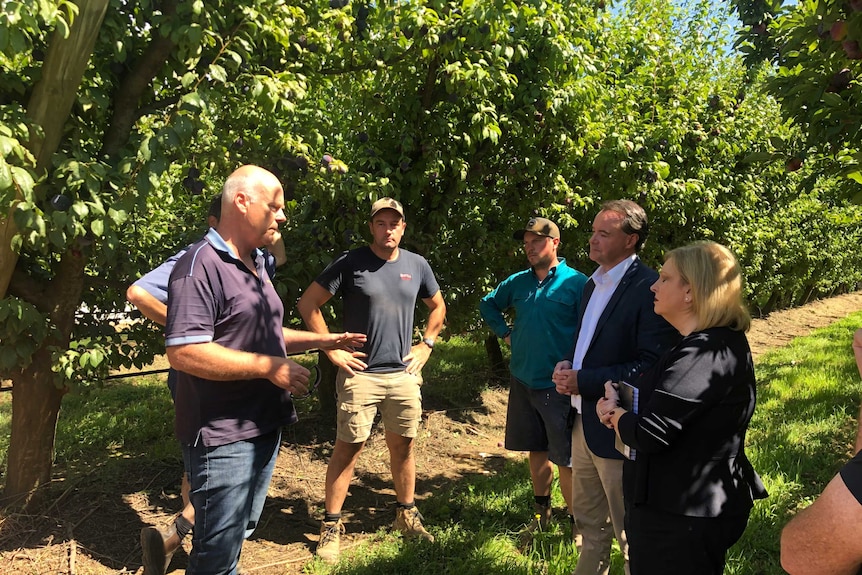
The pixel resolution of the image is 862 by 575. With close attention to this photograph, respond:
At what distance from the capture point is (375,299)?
11.4 feet

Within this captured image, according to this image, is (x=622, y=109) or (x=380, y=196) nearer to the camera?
(x=380, y=196)

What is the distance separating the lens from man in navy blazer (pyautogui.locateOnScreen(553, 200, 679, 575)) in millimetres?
2689

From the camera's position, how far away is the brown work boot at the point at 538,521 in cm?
369

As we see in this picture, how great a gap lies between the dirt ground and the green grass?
Answer: 0.27m

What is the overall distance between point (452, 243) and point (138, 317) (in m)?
2.79

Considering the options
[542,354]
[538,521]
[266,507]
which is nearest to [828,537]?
[542,354]

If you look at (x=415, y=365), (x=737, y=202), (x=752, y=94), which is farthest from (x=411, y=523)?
(x=752, y=94)

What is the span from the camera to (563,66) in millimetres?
4719

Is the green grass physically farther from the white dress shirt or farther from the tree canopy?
the white dress shirt

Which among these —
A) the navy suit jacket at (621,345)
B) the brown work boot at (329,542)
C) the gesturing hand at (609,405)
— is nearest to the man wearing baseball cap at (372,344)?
the brown work boot at (329,542)

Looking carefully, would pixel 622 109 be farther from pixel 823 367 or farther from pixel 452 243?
pixel 823 367

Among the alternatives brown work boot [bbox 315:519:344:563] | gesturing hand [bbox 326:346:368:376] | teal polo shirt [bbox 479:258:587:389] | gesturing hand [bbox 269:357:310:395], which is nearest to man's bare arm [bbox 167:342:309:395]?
gesturing hand [bbox 269:357:310:395]

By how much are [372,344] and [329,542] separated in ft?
3.77

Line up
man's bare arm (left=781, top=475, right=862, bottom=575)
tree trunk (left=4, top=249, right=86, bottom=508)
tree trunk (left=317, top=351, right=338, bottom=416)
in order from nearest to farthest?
1. man's bare arm (left=781, top=475, right=862, bottom=575)
2. tree trunk (left=4, top=249, right=86, bottom=508)
3. tree trunk (left=317, top=351, right=338, bottom=416)
